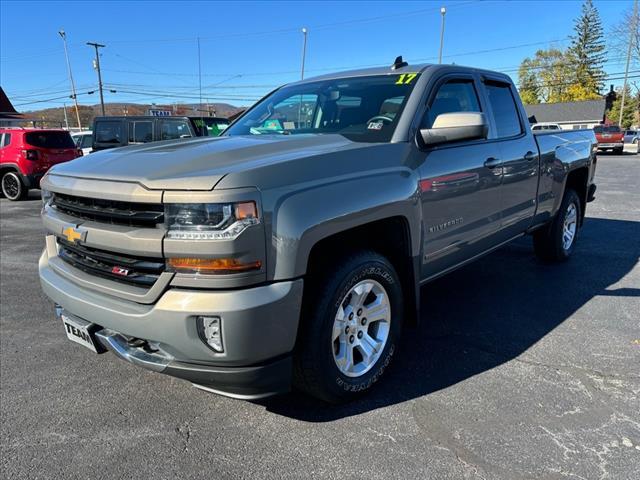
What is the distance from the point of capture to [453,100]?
366 cm

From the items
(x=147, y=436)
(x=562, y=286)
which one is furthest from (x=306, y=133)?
(x=562, y=286)

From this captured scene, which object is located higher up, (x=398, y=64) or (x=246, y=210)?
(x=398, y=64)

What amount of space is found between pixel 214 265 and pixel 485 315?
2.84 metres

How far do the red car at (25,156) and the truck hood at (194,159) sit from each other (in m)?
11.1

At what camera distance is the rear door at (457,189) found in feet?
10.2

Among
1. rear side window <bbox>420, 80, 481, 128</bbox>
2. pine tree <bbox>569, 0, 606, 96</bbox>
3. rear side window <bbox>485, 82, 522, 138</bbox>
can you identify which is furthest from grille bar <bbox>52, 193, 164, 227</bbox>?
pine tree <bbox>569, 0, 606, 96</bbox>

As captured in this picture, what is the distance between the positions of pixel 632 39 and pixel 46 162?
52488 mm

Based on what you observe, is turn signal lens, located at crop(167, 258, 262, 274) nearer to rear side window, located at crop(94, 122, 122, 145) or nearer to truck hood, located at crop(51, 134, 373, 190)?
truck hood, located at crop(51, 134, 373, 190)

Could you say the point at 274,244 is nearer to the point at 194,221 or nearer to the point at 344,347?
the point at 194,221

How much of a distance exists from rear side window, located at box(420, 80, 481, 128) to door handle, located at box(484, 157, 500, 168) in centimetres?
45

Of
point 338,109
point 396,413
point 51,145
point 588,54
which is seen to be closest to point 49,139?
point 51,145

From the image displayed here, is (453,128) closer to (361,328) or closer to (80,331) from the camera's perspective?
(361,328)

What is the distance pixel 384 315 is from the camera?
292 centimetres

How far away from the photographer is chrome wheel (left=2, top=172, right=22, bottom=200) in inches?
496
